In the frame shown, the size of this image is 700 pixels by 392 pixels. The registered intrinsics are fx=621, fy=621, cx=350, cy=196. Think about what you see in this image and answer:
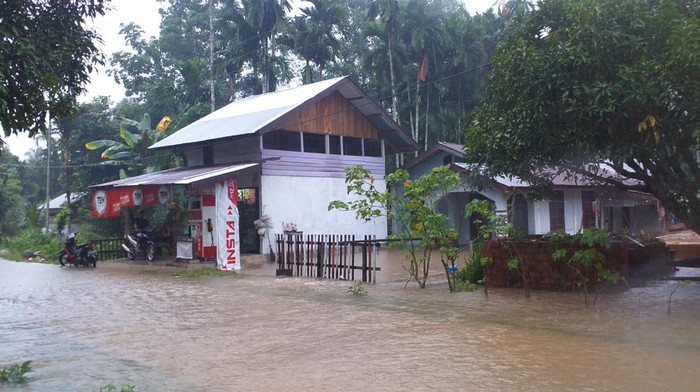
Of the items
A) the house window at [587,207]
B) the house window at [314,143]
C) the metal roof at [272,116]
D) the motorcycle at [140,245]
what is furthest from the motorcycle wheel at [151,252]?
the house window at [587,207]

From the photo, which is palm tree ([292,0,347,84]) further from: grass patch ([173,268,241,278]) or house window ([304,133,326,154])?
grass patch ([173,268,241,278])

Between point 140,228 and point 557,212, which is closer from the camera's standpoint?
point 140,228

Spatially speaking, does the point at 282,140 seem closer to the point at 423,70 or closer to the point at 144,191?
the point at 144,191

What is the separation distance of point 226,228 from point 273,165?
13.3 ft

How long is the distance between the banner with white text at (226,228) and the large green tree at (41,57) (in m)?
9.83

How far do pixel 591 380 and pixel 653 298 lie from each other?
572 cm

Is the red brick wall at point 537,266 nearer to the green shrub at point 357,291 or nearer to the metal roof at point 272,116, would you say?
the green shrub at point 357,291

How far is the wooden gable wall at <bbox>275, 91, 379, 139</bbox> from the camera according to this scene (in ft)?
71.4

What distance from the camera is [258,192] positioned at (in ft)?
68.8

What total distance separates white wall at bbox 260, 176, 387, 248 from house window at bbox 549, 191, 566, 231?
24.2ft

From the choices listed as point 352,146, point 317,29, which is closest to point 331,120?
point 352,146

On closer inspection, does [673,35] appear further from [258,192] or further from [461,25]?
[461,25]

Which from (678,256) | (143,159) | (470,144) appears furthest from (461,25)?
(470,144)

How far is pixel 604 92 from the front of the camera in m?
8.83
